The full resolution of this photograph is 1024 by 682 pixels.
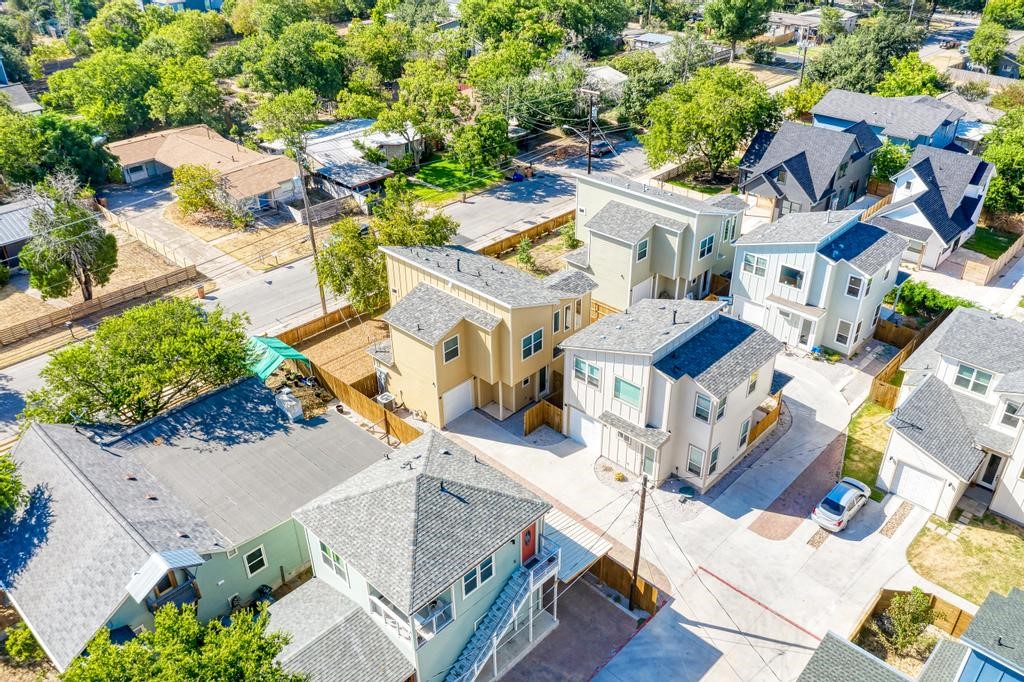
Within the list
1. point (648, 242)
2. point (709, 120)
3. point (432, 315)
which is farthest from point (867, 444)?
point (709, 120)

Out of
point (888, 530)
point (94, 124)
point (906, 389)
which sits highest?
point (94, 124)

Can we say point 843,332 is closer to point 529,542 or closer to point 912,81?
point 529,542

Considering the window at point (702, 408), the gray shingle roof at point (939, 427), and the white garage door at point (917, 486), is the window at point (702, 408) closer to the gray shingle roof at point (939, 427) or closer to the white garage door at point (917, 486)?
the gray shingle roof at point (939, 427)

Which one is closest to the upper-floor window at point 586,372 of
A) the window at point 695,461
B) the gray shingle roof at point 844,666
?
the window at point 695,461

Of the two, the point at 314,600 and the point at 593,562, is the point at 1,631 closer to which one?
the point at 314,600

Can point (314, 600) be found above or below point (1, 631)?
above

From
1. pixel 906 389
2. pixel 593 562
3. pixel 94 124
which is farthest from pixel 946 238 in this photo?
pixel 94 124
